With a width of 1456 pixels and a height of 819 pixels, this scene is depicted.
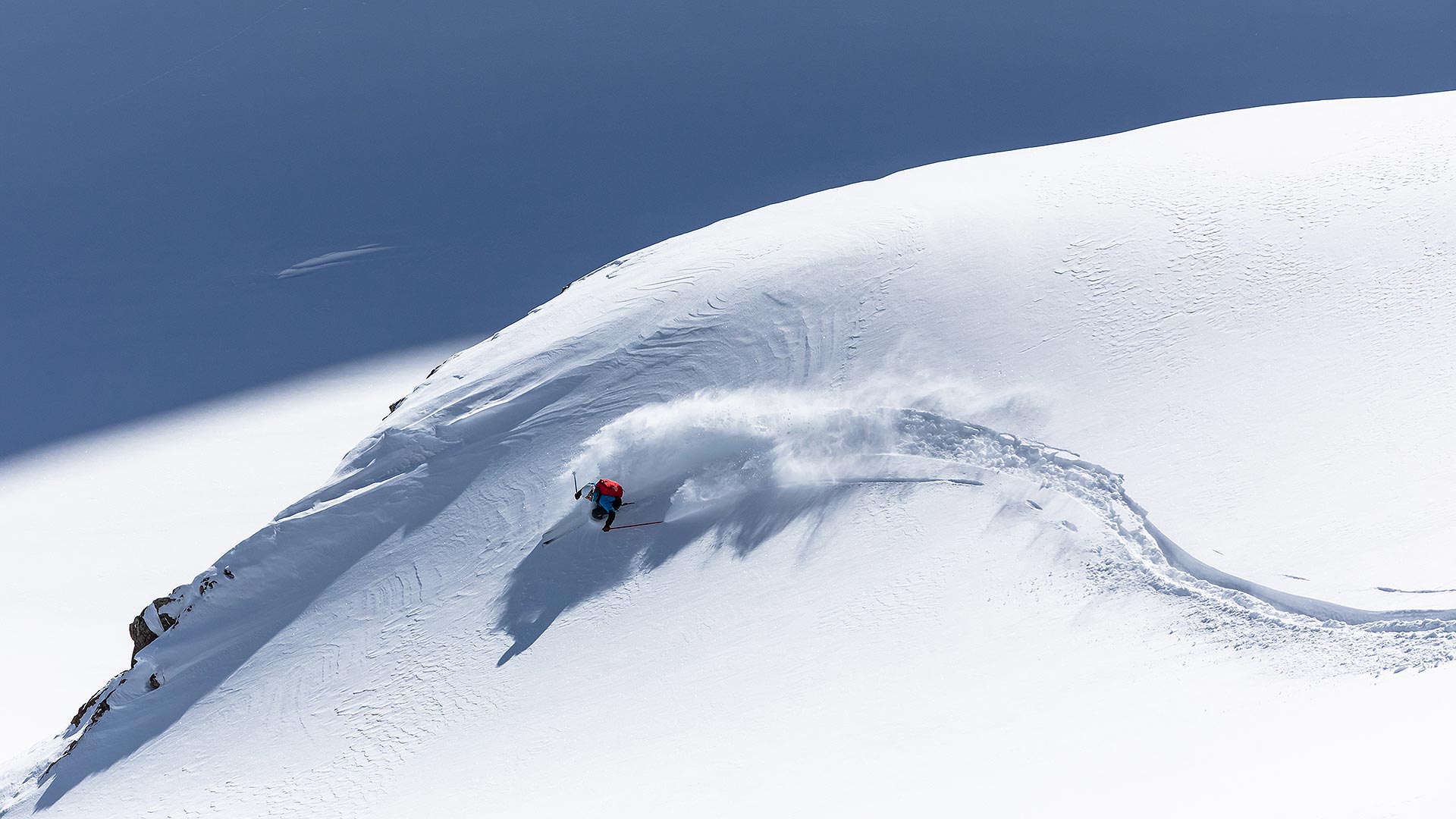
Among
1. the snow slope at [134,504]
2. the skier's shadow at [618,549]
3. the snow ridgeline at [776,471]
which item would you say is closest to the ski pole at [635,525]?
the skier's shadow at [618,549]

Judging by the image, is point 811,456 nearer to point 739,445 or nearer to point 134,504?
point 739,445

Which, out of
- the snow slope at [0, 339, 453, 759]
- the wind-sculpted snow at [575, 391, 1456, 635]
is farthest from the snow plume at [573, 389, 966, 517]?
the snow slope at [0, 339, 453, 759]

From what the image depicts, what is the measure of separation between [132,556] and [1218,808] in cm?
1825

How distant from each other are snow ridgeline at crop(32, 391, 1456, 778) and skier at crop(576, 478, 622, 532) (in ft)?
1.84

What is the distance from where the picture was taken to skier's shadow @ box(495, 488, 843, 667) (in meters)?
11.8

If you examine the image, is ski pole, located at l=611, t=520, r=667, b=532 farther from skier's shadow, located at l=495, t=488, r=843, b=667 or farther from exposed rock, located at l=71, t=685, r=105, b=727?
exposed rock, located at l=71, t=685, r=105, b=727

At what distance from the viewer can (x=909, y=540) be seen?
36.7 ft

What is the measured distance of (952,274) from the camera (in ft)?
45.8

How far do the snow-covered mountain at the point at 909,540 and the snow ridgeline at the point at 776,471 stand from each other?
47 millimetres

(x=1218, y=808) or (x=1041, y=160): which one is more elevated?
(x=1041, y=160)

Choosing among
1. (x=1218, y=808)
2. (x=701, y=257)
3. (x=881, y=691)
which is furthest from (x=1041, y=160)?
(x=1218, y=808)

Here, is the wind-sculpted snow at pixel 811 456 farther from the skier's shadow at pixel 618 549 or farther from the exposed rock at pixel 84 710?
the exposed rock at pixel 84 710

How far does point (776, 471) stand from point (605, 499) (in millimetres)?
2066

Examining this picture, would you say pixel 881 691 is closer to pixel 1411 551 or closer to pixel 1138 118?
pixel 1411 551
